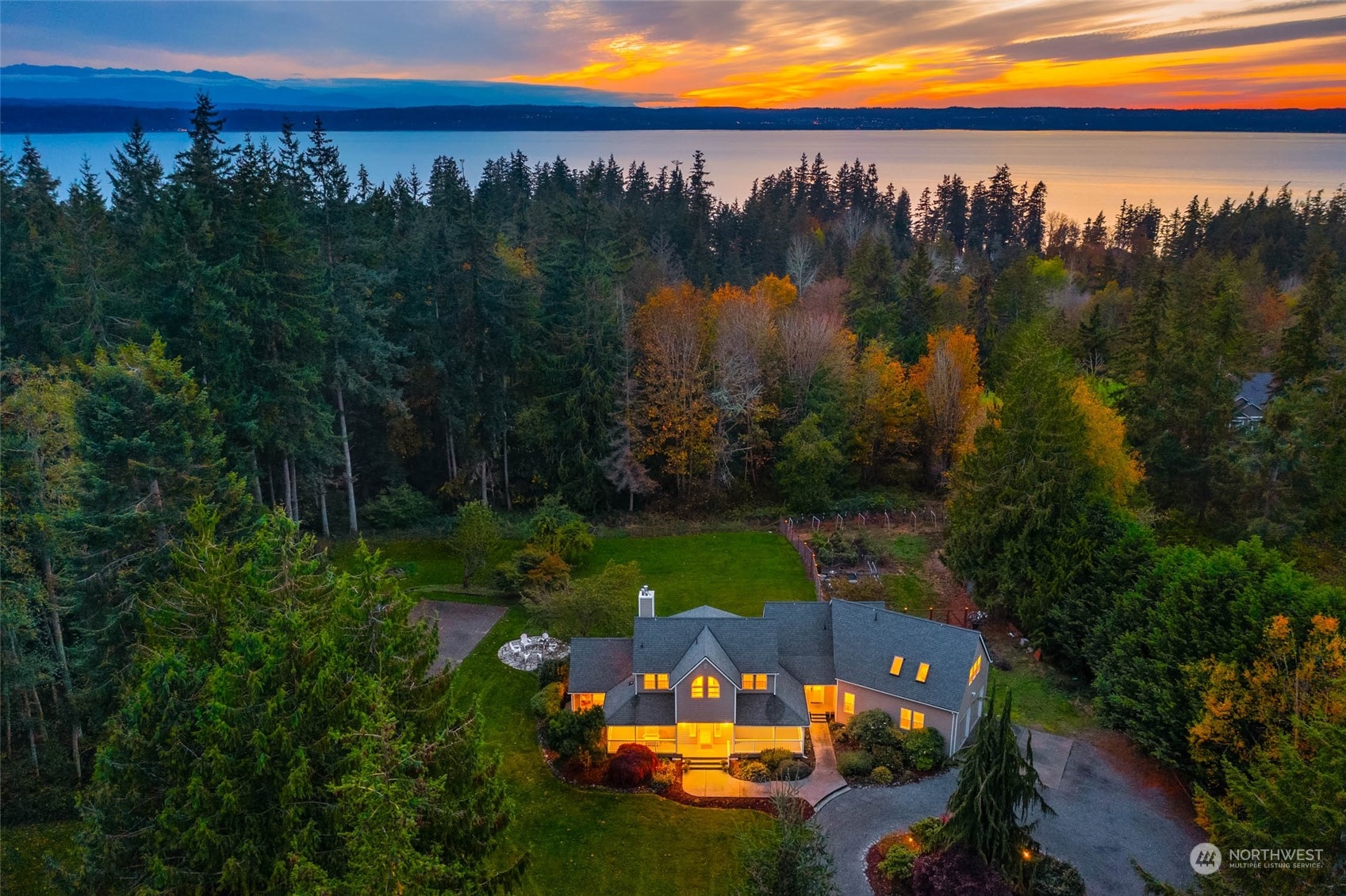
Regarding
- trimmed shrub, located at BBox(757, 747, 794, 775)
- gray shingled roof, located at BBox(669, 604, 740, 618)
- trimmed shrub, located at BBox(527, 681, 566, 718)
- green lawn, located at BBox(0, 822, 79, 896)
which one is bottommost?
green lawn, located at BBox(0, 822, 79, 896)

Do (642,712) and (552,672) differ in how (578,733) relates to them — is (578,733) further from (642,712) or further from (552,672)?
(552,672)

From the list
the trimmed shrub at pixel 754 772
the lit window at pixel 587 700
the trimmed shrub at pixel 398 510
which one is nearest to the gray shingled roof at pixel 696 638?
the lit window at pixel 587 700

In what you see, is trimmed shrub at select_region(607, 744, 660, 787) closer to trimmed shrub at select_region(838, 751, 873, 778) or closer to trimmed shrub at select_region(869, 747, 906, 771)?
trimmed shrub at select_region(838, 751, 873, 778)

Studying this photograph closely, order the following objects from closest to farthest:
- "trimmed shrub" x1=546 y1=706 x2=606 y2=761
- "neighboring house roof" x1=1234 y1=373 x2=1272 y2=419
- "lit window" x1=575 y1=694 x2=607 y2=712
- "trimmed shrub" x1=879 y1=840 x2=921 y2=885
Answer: "trimmed shrub" x1=879 y1=840 x2=921 y2=885, "trimmed shrub" x1=546 y1=706 x2=606 y2=761, "lit window" x1=575 y1=694 x2=607 y2=712, "neighboring house roof" x1=1234 y1=373 x2=1272 y2=419

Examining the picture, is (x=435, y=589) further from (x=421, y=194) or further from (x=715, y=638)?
(x=421, y=194)

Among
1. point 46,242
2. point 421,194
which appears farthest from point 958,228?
point 46,242

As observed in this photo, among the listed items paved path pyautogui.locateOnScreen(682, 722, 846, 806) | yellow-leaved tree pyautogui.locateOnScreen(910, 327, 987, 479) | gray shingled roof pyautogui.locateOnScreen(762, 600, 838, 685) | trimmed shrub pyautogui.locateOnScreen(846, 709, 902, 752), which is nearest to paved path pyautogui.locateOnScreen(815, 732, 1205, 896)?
paved path pyautogui.locateOnScreen(682, 722, 846, 806)
